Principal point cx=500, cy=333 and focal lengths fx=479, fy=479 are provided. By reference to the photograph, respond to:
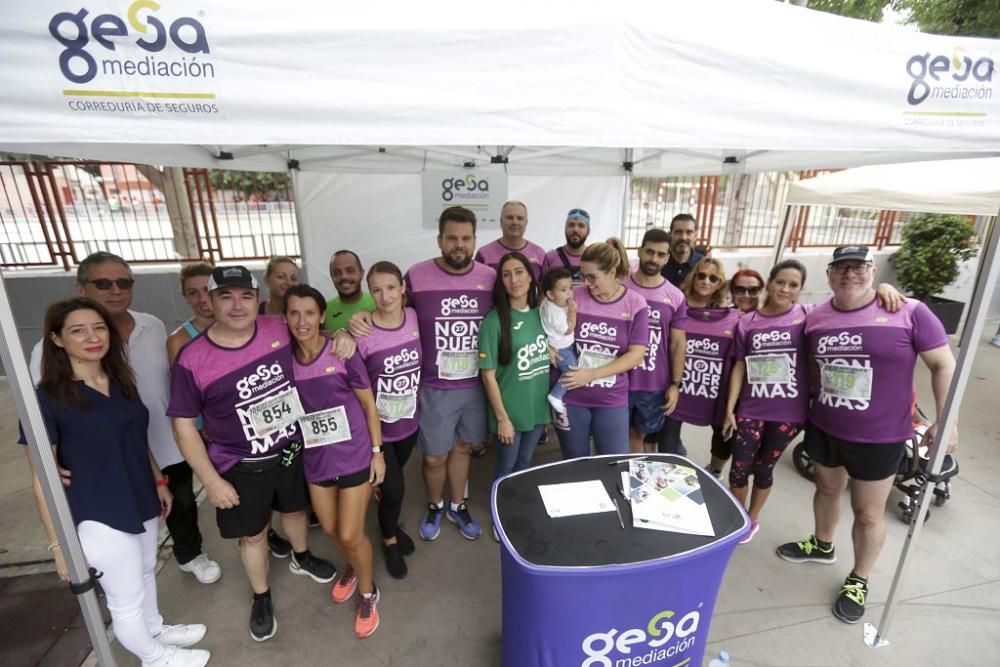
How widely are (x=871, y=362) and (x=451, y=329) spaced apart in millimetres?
1992

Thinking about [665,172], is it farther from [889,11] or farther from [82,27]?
[889,11]

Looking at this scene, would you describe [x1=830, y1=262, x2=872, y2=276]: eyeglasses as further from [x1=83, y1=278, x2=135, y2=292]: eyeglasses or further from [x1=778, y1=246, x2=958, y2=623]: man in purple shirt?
[x1=83, y1=278, x2=135, y2=292]: eyeglasses

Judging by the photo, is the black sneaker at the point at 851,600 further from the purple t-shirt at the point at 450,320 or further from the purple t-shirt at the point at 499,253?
the purple t-shirt at the point at 499,253

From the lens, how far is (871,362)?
7.09 feet

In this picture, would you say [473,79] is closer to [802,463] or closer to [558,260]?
[558,260]

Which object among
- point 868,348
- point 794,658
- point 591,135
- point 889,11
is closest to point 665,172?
point 868,348

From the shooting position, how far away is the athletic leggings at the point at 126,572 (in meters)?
1.75

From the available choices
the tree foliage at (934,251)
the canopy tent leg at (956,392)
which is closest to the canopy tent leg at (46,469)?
the canopy tent leg at (956,392)

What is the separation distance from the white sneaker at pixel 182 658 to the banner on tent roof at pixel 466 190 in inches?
158

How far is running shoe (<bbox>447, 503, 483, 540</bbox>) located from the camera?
3008 millimetres

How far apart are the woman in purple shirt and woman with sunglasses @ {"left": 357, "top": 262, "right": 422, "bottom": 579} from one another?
12 cm

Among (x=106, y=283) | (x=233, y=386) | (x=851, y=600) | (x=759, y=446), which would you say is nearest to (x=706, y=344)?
(x=759, y=446)

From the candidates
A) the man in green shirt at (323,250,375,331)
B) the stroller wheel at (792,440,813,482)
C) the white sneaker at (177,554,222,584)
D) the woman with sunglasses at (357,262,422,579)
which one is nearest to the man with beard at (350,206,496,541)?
the woman with sunglasses at (357,262,422,579)

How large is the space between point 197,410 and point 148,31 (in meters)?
1.28
